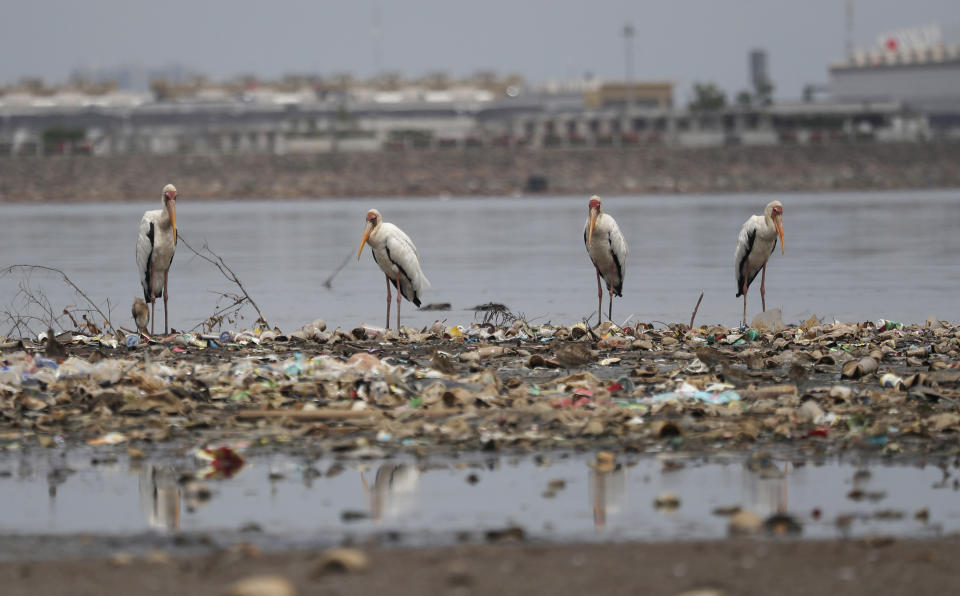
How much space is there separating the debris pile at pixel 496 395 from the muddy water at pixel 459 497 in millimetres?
442

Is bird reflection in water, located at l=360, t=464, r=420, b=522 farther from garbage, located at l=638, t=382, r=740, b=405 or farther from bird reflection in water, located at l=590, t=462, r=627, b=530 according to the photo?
garbage, located at l=638, t=382, r=740, b=405

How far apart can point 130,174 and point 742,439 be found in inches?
3359

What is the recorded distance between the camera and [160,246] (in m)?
15.5

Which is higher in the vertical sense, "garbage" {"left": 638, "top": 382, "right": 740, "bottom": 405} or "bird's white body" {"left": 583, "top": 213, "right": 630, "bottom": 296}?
"bird's white body" {"left": 583, "top": 213, "right": 630, "bottom": 296}

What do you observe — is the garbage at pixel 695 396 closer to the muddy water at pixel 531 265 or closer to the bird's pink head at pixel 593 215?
the bird's pink head at pixel 593 215

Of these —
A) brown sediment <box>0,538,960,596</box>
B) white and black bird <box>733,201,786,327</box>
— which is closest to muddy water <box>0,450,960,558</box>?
brown sediment <box>0,538,960,596</box>

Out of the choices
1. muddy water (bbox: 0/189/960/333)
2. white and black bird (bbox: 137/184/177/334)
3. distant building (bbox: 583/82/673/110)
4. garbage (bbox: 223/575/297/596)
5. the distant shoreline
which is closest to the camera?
garbage (bbox: 223/575/297/596)

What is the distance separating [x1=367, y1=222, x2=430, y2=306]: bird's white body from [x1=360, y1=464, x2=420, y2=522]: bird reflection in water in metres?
7.55

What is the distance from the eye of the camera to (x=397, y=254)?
15.8 m

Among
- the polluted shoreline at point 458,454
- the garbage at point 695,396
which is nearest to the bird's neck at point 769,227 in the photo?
the polluted shoreline at point 458,454

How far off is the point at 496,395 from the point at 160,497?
2.90m

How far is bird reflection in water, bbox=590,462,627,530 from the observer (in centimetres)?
723

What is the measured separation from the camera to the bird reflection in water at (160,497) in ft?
23.6

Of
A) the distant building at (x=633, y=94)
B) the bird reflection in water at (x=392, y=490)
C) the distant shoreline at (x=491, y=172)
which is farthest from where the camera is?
the distant building at (x=633, y=94)
